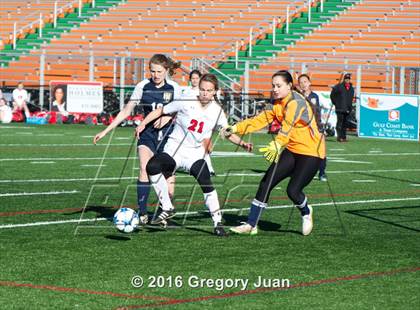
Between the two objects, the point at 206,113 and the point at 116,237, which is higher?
the point at 206,113

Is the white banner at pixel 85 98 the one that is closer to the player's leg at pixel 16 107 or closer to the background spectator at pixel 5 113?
the player's leg at pixel 16 107

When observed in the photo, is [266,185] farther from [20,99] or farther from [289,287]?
[20,99]

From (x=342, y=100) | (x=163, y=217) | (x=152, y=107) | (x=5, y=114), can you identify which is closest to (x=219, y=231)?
(x=163, y=217)

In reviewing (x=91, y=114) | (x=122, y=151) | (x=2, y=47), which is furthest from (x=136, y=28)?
(x=122, y=151)

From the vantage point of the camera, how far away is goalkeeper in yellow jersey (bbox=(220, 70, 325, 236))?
1096 centimetres

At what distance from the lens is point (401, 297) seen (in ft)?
25.4

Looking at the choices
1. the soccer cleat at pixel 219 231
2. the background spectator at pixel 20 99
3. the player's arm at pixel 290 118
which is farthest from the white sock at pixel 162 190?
the background spectator at pixel 20 99

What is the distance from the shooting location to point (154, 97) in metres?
12.0

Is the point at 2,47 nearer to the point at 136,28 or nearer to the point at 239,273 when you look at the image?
the point at 136,28

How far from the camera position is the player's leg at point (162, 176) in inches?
440

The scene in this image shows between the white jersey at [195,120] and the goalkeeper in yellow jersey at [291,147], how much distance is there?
0.66 ft

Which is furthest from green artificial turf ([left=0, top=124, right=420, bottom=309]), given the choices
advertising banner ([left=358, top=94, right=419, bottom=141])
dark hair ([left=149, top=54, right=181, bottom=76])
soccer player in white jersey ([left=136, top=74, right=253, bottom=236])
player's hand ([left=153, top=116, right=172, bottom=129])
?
advertising banner ([left=358, top=94, right=419, bottom=141])

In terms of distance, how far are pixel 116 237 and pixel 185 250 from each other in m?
1.07

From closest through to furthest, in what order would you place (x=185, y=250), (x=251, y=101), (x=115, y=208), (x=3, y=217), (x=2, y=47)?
(x=185, y=250), (x=3, y=217), (x=115, y=208), (x=251, y=101), (x=2, y=47)
